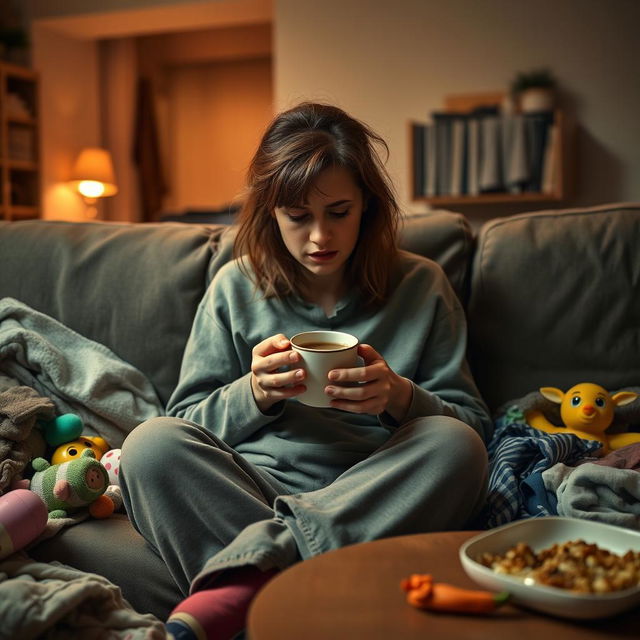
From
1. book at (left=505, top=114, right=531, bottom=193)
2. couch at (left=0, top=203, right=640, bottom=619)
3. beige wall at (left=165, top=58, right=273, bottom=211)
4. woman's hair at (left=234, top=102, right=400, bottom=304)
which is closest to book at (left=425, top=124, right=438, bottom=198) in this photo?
book at (left=505, top=114, right=531, bottom=193)

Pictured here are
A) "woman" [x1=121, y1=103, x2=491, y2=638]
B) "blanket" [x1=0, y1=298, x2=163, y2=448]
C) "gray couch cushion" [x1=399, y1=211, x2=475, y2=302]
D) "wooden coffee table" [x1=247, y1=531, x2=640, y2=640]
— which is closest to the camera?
"wooden coffee table" [x1=247, y1=531, x2=640, y2=640]

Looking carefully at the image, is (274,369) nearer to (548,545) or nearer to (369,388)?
(369,388)

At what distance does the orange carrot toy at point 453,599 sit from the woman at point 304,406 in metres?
0.29

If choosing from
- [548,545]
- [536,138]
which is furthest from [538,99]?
Result: [548,545]

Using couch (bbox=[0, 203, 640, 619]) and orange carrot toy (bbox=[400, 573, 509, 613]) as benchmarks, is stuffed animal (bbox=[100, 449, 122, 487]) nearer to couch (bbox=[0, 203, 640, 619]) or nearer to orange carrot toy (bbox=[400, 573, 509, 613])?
couch (bbox=[0, 203, 640, 619])

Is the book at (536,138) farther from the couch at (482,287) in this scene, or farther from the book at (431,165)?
the couch at (482,287)

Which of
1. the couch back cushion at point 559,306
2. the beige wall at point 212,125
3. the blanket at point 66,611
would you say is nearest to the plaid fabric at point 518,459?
the couch back cushion at point 559,306

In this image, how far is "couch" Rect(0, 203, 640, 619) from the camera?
1.60 metres

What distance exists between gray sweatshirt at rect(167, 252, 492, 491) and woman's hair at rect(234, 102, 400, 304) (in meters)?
0.04

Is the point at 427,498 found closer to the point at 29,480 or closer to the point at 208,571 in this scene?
the point at 208,571

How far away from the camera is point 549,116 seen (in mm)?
3863

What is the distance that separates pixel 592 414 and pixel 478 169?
107 inches

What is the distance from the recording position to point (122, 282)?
176 centimetres

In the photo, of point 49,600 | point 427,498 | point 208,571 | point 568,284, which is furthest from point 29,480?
point 568,284
